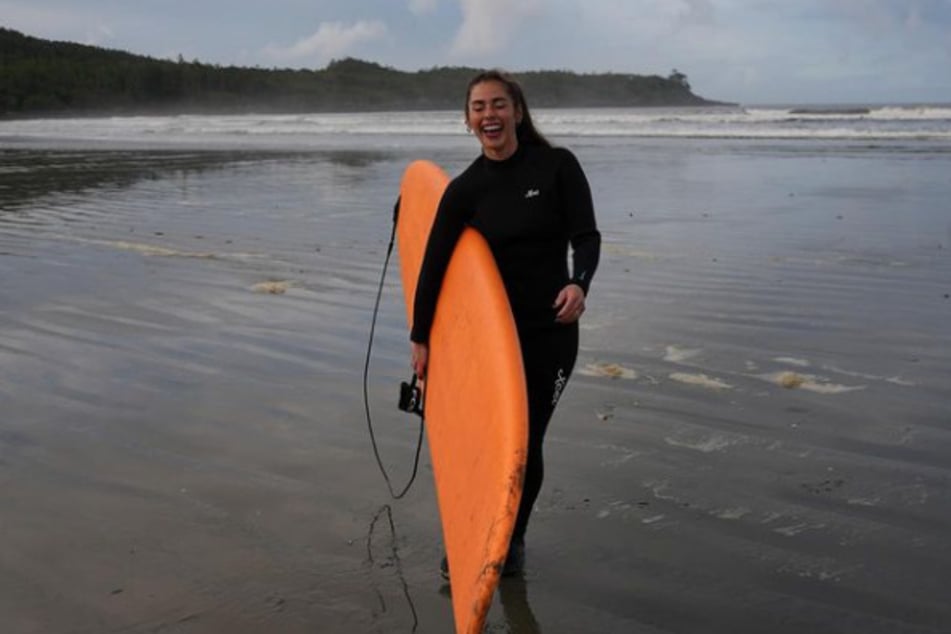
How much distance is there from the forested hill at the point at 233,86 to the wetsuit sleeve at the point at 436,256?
7458 cm

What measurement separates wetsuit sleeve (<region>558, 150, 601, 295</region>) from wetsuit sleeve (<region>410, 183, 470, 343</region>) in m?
0.31

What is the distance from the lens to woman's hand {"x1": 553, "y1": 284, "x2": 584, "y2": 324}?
2.60 metres

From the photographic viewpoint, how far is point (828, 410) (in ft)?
13.6

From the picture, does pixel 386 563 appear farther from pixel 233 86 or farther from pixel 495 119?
pixel 233 86

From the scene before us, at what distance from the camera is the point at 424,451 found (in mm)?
3812

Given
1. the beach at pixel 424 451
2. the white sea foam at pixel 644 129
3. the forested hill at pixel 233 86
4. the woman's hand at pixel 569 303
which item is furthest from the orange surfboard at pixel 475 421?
the forested hill at pixel 233 86

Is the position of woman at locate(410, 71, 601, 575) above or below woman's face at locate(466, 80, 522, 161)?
below

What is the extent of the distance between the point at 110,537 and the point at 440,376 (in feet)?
4.04

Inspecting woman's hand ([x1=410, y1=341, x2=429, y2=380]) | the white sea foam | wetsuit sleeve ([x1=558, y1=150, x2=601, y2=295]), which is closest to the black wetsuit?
wetsuit sleeve ([x1=558, y1=150, x2=601, y2=295])

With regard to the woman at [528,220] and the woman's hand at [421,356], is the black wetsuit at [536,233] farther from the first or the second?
the woman's hand at [421,356]

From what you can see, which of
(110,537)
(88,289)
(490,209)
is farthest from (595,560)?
(88,289)

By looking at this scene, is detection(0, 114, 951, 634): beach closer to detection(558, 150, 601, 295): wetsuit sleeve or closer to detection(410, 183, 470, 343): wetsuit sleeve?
detection(410, 183, 470, 343): wetsuit sleeve

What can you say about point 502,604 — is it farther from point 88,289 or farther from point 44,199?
point 44,199

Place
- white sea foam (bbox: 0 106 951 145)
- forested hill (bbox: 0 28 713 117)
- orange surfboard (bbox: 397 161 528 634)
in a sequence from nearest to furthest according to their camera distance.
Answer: orange surfboard (bbox: 397 161 528 634) < white sea foam (bbox: 0 106 951 145) < forested hill (bbox: 0 28 713 117)
